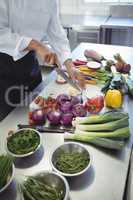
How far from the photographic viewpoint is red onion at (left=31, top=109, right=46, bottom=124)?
1050mm

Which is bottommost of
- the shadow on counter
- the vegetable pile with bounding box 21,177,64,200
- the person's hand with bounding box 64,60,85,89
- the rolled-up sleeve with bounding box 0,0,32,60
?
the shadow on counter

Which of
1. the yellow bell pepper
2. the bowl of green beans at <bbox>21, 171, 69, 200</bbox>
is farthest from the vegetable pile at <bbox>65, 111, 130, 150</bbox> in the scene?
the bowl of green beans at <bbox>21, 171, 69, 200</bbox>

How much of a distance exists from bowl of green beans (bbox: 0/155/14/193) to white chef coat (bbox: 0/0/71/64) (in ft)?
1.46

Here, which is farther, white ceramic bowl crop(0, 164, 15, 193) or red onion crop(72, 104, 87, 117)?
red onion crop(72, 104, 87, 117)

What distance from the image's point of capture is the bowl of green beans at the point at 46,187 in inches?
27.8

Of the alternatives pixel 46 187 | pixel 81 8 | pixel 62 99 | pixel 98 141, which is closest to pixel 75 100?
pixel 62 99

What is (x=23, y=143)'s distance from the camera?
0.90 m

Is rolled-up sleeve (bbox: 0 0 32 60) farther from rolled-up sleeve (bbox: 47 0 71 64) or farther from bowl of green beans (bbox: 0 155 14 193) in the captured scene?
bowl of green beans (bbox: 0 155 14 193)

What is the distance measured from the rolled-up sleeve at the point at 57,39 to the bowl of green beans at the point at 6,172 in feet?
2.11

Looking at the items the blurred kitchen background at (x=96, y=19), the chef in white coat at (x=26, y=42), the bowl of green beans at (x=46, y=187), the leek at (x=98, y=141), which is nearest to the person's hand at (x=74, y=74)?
the chef in white coat at (x=26, y=42)

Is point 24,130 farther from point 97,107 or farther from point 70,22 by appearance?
point 70,22

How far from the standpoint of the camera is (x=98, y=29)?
8.72 feet

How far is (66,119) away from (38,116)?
11 centimetres

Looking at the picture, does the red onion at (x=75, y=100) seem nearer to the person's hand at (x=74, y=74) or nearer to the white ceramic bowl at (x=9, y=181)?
the person's hand at (x=74, y=74)
